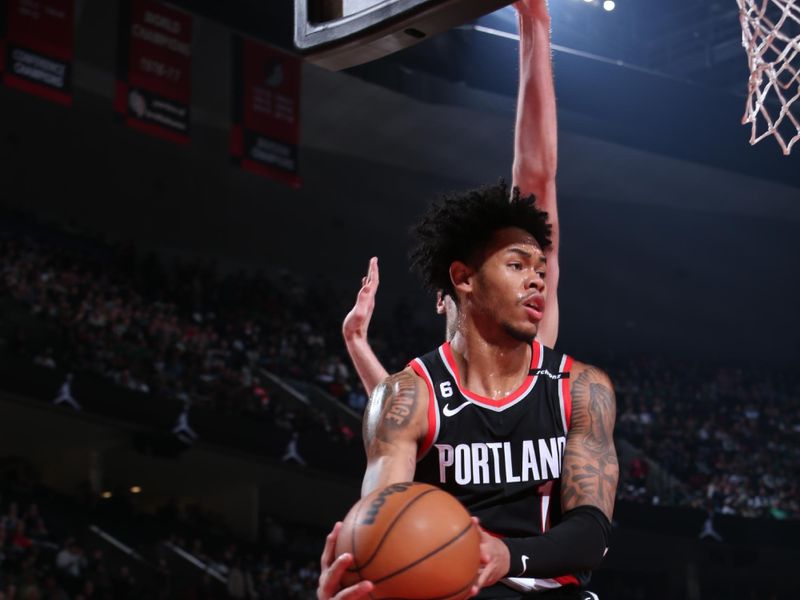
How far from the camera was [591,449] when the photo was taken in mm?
3119

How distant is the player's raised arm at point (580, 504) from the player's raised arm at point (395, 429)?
380 mm

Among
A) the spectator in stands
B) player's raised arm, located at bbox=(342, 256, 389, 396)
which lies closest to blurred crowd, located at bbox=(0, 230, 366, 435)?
the spectator in stands

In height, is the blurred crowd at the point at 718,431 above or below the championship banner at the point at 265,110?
below

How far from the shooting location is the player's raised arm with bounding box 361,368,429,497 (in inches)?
119

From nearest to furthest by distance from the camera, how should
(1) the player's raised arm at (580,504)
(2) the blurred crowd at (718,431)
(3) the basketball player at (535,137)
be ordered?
(1) the player's raised arm at (580,504) < (3) the basketball player at (535,137) < (2) the blurred crowd at (718,431)

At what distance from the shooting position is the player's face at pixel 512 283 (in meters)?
3.26

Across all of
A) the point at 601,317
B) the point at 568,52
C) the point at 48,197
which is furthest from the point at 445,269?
the point at 601,317

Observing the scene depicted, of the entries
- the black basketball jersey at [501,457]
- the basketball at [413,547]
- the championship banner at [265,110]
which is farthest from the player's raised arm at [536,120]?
the championship banner at [265,110]

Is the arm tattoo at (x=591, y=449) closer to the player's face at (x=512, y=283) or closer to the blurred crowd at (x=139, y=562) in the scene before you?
the player's face at (x=512, y=283)

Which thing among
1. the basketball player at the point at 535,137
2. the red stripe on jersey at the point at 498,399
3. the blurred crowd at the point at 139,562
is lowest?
the blurred crowd at the point at 139,562

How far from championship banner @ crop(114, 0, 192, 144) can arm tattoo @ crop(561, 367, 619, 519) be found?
9.39 m

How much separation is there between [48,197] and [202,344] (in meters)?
4.90

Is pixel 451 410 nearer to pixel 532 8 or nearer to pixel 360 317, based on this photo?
pixel 360 317

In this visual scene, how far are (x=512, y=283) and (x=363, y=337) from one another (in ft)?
4.27
